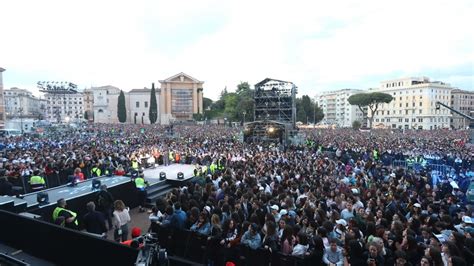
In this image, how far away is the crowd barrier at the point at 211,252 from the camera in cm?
511

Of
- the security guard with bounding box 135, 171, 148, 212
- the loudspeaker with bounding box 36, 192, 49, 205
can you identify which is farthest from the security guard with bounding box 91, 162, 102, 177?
the loudspeaker with bounding box 36, 192, 49, 205

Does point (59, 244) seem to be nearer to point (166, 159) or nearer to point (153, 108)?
point (166, 159)

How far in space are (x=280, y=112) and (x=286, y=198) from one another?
2813cm

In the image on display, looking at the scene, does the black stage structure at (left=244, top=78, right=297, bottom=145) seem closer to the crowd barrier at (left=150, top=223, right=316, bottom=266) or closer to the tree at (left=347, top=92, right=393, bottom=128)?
the crowd barrier at (left=150, top=223, right=316, bottom=266)

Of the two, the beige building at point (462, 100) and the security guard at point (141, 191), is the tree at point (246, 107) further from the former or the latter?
the beige building at point (462, 100)

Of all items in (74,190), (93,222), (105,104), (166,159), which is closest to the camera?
(93,222)

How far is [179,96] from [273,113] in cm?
5246

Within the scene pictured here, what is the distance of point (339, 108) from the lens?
13975 centimetres

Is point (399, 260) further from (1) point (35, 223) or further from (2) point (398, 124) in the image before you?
(2) point (398, 124)

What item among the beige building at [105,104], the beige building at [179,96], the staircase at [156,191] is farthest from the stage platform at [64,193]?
the beige building at [105,104]

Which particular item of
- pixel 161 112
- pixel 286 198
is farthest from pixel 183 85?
pixel 286 198

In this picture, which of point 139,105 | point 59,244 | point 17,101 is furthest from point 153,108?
point 17,101

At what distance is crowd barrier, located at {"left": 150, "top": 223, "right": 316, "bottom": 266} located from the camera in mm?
5113

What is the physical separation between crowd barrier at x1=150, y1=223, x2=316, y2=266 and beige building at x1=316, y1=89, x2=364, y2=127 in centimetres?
12081
